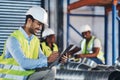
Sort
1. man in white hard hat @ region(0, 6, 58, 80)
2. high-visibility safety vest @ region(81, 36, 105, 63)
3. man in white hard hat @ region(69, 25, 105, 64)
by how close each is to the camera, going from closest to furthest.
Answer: man in white hard hat @ region(0, 6, 58, 80)
man in white hard hat @ region(69, 25, 105, 64)
high-visibility safety vest @ region(81, 36, 105, 63)

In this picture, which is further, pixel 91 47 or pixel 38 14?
pixel 91 47

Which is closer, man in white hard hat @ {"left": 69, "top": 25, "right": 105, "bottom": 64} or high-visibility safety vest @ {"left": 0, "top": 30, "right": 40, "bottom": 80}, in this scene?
high-visibility safety vest @ {"left": 0, "top": 30, "right": 40, "bottom": 80}

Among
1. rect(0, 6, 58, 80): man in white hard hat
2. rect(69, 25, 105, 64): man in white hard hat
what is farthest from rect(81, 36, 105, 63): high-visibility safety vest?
rect(0, 6, 58, 80): man in white hard hat

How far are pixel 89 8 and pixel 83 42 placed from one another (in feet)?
4.03

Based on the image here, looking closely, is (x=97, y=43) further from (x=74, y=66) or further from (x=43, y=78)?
(x=43, y=78)

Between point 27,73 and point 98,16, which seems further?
point 98,16

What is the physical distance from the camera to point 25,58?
3068 millimetres

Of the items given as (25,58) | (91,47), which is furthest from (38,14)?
(91,47)

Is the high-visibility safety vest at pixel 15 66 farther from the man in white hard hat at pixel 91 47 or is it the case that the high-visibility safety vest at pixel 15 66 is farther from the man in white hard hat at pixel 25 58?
the man in white hard hat at pixel 91 47

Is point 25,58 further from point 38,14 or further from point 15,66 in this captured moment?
point 38,14

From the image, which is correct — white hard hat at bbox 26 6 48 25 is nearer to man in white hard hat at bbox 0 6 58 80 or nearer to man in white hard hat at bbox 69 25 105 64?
man in white hard hat at bbox 0 6 58 80

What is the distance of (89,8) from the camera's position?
24.3 ft

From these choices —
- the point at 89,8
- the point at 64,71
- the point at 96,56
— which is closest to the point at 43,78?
the point at 64,71

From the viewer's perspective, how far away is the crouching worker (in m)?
3.07
